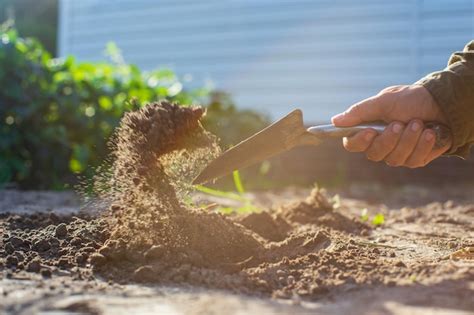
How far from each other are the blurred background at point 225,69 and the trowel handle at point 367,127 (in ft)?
8.80

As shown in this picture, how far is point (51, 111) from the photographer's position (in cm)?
606

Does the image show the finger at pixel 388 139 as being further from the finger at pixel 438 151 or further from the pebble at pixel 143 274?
the pebble at pixel 143 274

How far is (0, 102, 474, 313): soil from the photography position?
2098 millimetres

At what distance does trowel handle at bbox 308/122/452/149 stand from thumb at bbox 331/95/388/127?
0.12ft

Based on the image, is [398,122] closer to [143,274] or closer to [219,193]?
[143,274]

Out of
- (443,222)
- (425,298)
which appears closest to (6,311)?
(425,298)

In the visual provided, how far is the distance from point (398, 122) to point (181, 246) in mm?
1153

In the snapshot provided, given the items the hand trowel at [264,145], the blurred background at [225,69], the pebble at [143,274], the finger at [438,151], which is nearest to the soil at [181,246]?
the pebble at [143,274]

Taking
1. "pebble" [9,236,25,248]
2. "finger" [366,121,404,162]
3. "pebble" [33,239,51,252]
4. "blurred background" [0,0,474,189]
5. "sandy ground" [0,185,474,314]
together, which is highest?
"blurred background" [0,0,474,189]

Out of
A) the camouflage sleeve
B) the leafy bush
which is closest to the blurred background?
the leafy bush

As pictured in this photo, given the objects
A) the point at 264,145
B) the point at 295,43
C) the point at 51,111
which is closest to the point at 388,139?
the point at 264,145

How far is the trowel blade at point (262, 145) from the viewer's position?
8.86 feet

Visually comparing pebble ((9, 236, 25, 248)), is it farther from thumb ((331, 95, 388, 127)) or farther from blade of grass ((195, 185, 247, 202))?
thumb ((331, 95, 388, 127))

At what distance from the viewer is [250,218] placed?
3467 millimetres
